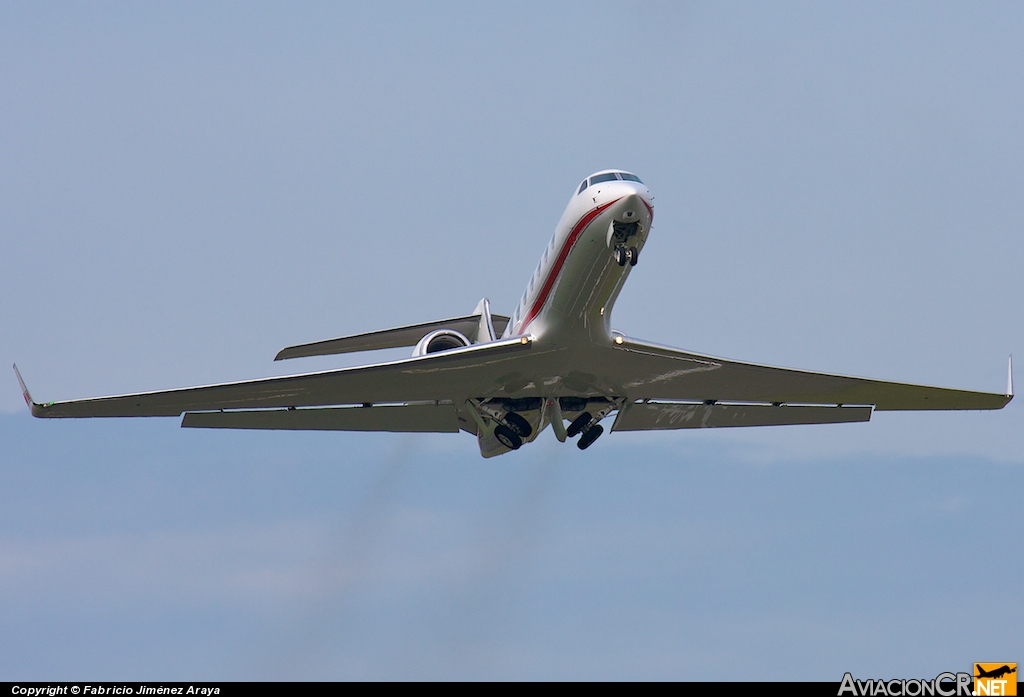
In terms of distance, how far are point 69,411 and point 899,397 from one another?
791 inches

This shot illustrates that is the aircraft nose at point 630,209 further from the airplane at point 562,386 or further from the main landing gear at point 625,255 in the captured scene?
the main landing gear at point 625,255

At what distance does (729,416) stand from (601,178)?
940cm

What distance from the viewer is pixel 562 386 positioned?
32344 millimetres

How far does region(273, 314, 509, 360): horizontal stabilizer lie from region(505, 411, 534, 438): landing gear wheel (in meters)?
4.39

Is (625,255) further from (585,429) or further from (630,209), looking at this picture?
(585,429)

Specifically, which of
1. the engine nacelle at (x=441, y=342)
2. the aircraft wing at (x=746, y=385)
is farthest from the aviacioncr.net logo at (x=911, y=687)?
the engine nacelle at (x=441, y=342)

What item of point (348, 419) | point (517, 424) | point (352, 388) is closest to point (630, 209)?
point (517, 424)

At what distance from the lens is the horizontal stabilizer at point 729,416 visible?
1396 inches

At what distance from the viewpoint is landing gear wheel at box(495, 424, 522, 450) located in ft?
110

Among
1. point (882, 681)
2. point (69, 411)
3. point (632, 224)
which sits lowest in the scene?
point (882, 681)

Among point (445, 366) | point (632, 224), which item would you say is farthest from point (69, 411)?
point (632, 224)

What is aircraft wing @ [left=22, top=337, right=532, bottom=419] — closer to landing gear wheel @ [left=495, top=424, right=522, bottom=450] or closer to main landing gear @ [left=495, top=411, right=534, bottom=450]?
main landing gear @ [left=495, top=411, right=534, bottom=450]

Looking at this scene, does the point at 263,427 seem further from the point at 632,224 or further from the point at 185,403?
the point at 632,224

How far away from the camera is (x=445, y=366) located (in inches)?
1248
